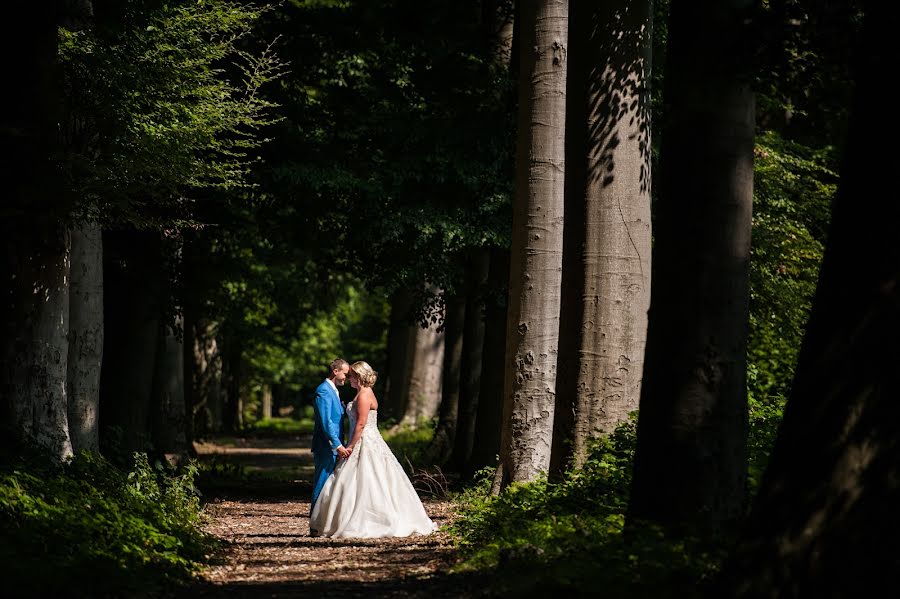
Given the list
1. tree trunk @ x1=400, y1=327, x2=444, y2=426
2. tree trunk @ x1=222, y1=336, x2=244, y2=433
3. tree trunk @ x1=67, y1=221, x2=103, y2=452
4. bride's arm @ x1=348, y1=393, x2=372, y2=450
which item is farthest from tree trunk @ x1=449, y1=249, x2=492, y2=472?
tree trunk @ x1=222, y1=336, x2=244, y2=433

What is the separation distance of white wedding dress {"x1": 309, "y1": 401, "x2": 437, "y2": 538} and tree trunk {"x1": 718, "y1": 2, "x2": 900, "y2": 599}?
6.98m

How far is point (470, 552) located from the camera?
31.3 ft

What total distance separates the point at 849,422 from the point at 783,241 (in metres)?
14.4

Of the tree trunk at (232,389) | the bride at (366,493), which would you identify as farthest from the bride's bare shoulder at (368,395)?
the tree trunk at (232,389)

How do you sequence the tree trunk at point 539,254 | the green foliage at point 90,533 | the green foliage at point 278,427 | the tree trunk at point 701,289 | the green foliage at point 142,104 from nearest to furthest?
1. the tree trunk at point 701,289
2. the green foliage at point 90,533
3. the tree trunk at point 539,254
4. the green foliage at point 142,104
5. the green foliage at point 278,427

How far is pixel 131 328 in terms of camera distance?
60.2ft

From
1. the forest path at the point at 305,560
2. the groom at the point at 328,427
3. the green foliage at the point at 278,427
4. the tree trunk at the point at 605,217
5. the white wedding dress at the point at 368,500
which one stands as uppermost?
the tree trunk at the point at 605,217

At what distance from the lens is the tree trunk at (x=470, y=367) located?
Result: 20.0 metres

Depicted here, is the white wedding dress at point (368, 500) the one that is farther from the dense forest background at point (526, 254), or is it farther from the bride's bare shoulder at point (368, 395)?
the dense forest background at point (526, 254)

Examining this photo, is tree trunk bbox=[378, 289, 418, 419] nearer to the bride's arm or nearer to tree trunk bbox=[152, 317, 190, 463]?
tree trunk bbox=[152, 317, 190, 463]

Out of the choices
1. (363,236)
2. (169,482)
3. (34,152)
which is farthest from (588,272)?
(363,236)

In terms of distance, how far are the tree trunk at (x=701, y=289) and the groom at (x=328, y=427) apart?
20.2 ft

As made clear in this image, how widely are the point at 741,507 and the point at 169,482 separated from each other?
8946 millimetres

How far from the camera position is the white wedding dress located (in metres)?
12.1
